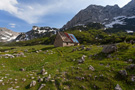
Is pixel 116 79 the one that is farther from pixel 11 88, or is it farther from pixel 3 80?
pixel 3 80

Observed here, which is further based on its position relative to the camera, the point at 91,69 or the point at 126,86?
the point at 91,69

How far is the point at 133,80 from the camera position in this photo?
Result: 357 inches

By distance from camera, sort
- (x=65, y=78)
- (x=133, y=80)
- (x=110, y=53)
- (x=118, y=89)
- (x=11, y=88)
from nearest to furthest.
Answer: (x=118, y=89)
(x=133, y=80)
(x=11, y=88)
(x=65, y=78)
(x=110, y=53)

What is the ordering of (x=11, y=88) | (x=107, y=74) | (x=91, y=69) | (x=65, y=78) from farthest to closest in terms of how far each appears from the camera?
(x=91, y=69)
(x=65, y=78)
(x=107, y=74)
(x=11, y=88)

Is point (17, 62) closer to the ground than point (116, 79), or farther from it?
farther from it

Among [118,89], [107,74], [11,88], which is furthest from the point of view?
[107,74]

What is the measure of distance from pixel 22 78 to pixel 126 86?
563 inches

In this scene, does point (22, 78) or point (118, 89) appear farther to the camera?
point (22, 78)

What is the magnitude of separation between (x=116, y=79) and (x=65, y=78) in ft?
22.8

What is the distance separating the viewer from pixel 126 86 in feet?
28.6

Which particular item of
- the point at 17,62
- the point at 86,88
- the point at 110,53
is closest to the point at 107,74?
the point at 86,88

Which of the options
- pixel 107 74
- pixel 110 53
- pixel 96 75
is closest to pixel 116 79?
pixel 107 74

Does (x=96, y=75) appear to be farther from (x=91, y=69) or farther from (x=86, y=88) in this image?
(x=86, y=88)

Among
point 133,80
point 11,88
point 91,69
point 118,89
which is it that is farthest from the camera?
point 91,69
